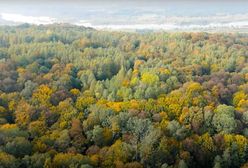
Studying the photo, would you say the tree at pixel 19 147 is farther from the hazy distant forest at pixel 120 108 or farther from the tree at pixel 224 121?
the tree at pixel 224 121

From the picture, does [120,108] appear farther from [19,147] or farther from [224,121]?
[19,147]

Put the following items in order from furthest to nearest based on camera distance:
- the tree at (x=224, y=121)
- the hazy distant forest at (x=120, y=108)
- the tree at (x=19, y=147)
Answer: the tree at (x=224, y=121) < the hazy distant forest at (x=120, y=108) < the tree at (x=19, y=147)

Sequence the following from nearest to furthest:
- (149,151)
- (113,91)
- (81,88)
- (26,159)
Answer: (26,159) < (149,151) < (113,91) < (81,88)

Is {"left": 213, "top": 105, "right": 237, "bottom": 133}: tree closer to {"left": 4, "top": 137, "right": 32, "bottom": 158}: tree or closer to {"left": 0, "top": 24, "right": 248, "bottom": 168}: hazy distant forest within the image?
{"left": 0, "top": 24, "right": 248, "bottom": 168}: hazy distant forest

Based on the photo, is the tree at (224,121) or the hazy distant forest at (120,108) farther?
the tree at (224,121)

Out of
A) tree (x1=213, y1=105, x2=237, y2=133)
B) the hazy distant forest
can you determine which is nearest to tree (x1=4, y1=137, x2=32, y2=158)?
the hazy distant forest

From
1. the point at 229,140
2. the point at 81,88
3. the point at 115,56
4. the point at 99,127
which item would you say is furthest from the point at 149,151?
the point at 115,56

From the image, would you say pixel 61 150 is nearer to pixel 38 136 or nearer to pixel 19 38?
pixel 38 136

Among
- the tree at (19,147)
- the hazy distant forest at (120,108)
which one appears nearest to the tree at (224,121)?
the hazy distant forest at (120,108)

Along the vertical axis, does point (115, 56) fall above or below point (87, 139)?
above
